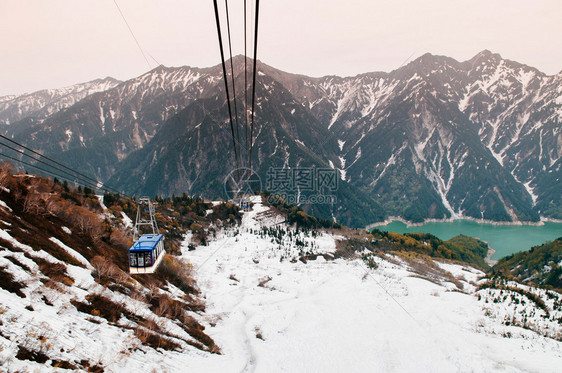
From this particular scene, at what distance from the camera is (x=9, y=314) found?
476 inches

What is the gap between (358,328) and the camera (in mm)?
30797

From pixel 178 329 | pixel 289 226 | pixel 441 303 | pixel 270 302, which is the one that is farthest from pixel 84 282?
pixel 289 226

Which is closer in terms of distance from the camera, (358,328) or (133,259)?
(133,259)

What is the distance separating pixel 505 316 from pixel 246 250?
172ft

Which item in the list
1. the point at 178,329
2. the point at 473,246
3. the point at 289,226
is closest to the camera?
the point at 178,329

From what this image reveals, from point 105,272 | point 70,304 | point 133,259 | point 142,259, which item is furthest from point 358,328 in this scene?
point 70,304

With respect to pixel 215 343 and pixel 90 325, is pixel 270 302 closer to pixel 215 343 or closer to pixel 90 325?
pixel 215 343

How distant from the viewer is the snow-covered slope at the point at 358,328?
24.0 m

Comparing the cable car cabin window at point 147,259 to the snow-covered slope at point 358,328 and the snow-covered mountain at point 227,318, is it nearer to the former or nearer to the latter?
the snow-covered mountain at point 227,318

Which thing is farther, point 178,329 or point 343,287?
point 343,287

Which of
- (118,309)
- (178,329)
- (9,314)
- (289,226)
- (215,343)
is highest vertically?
(9,314)

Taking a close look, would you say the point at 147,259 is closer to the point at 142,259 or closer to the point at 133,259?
the point at 142,259

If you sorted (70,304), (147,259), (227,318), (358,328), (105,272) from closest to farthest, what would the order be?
(70,304)
(105,272)
(147,259)
(358,328)
(227,318)

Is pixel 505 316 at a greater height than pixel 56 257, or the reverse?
pixel 56 257
